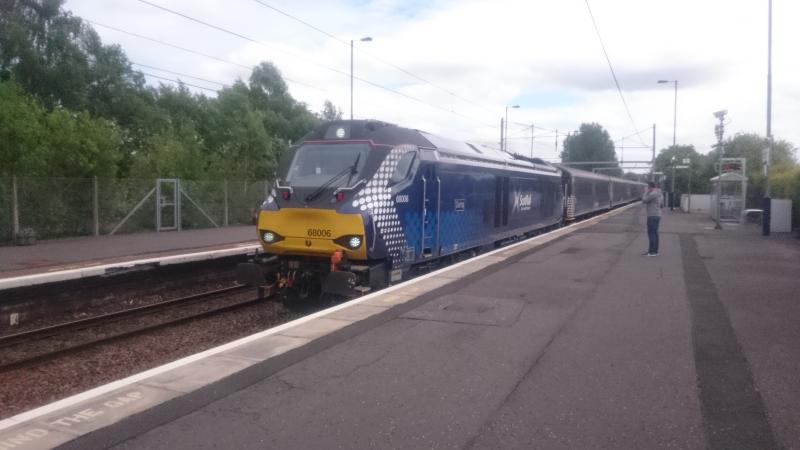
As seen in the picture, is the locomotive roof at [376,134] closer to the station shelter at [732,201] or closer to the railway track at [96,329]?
the railway track at [96,329]

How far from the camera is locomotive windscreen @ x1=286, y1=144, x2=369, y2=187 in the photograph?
1011cm

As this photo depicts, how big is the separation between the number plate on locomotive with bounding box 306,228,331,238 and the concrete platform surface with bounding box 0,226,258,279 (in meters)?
5.74

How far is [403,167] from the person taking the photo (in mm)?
10469

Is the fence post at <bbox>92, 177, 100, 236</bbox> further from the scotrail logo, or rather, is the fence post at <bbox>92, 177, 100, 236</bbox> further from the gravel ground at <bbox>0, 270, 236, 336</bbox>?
the scotrail logo

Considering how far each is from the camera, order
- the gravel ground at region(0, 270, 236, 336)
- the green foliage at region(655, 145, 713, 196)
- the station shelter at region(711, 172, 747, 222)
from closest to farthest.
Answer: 1. the gravel ground at region(0, 270, 236, 336)
2. the station shelter at region(711, 172, 747, 222)
3. the green foliage at region(655, 145, 713, 196)

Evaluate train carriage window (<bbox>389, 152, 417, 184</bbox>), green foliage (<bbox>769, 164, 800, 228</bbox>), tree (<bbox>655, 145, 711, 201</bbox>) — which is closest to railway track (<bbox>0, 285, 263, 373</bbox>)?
train carriage window (<bbox>389, 152, 417, 184</bbox>)

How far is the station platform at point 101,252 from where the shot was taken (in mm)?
11938

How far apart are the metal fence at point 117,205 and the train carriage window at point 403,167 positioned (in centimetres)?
1165

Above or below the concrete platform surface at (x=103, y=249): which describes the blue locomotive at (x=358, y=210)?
above

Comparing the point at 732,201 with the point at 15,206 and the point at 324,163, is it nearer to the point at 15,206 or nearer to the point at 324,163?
the point at 324,163

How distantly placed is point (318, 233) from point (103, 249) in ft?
29.4

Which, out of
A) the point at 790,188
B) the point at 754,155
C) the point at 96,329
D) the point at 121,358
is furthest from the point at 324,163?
the point at 754,155

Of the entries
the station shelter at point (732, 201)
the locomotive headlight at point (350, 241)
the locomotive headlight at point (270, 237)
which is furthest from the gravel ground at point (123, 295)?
the station shelter at point (732, 201)

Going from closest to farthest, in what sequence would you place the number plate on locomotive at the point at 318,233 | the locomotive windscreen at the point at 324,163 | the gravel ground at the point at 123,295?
the number plate on locomotive at the point at 318,233
the locomotive windscreen at the point at 324,163
the gravel ground at the point at 123,295
